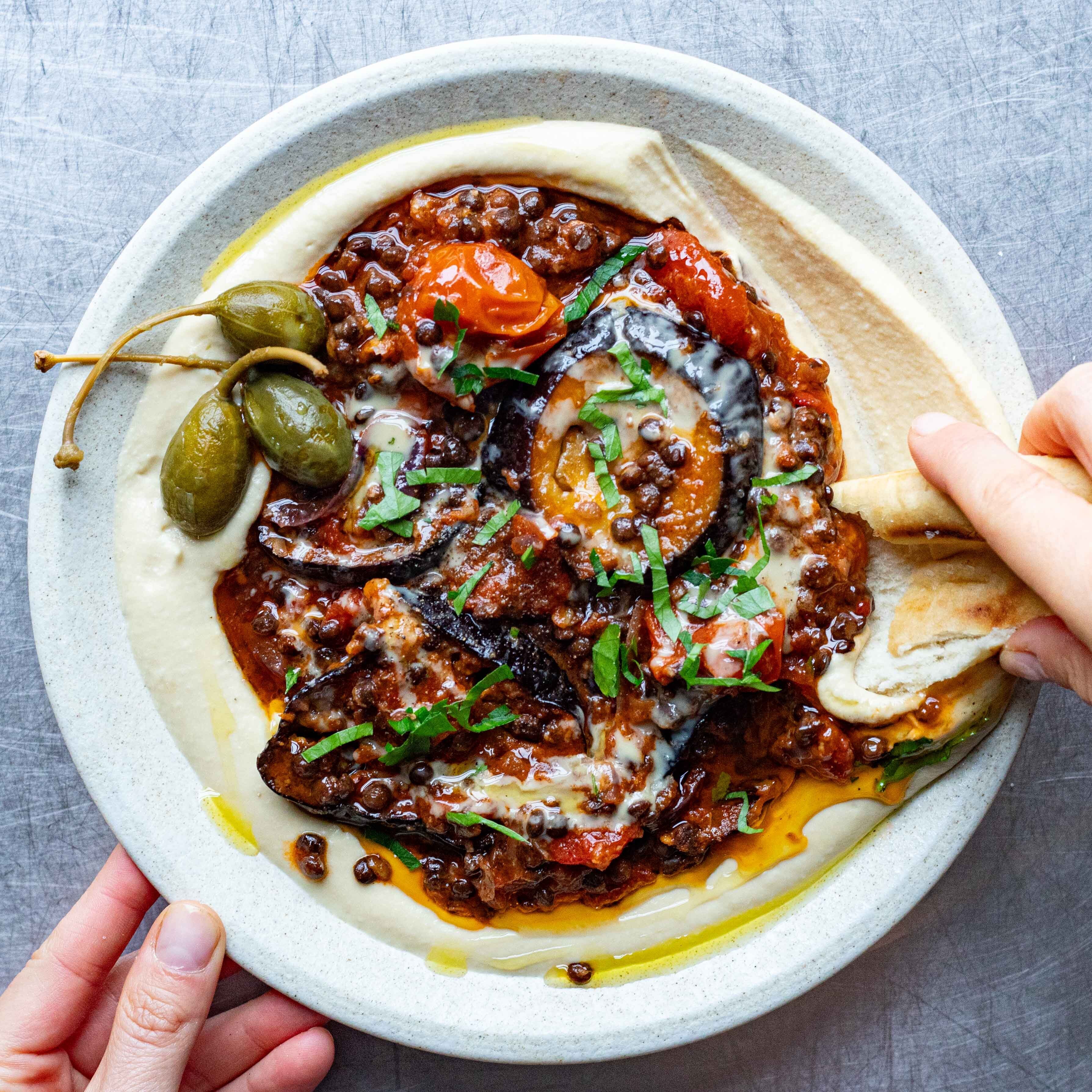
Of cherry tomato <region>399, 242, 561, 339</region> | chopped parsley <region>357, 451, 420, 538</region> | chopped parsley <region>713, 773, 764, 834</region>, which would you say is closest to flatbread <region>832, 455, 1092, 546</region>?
chopped parsley <region>713, 773, 764, 834</region>

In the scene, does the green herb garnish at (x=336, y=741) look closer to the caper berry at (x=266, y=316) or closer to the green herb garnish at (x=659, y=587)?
the green herb garnish at (x=659, y=587)

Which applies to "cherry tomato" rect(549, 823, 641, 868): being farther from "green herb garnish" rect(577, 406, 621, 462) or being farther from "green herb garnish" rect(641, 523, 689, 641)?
"green herb garnish" rect(577, 406, 621, 462)

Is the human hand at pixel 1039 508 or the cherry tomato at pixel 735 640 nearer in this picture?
the human hand at pixel 1039 508

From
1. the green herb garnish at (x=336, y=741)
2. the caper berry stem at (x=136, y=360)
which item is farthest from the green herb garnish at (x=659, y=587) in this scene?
the caper berry stem at (x=136, y=360)

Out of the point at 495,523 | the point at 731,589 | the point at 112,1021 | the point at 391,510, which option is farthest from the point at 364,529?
the point at 112,1021

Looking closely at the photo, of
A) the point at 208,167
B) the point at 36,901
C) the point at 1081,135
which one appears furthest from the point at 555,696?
the point at 1081,135

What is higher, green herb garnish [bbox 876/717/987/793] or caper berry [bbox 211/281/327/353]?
caper berry [bbox 211/281/327/353]

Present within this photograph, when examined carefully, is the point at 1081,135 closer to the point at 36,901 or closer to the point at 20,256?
the point at 20,256
